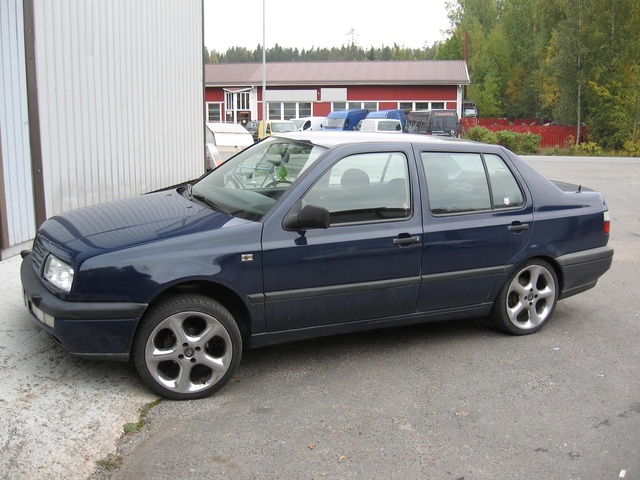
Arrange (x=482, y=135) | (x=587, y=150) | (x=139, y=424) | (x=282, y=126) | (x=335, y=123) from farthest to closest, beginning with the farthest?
(x=587, y=150), (x=335, y=123), (x=482, y=135), (x=282, y=126), (x=139, y=424)

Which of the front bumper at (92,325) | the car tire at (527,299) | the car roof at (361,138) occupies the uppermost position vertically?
the car roof at (361,138)

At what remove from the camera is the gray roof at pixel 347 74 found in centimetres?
5116

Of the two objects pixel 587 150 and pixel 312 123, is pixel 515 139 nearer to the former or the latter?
pixel 587 150

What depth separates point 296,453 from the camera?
3754 millimetres

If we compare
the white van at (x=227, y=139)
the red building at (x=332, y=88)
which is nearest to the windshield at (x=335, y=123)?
the red building at (x=332, y=88)

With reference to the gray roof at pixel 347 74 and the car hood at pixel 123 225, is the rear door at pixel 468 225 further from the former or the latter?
the gray roof at pixel 347 74

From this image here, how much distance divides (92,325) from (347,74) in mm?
50916

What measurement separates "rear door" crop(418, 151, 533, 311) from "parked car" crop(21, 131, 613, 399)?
0.04 ft

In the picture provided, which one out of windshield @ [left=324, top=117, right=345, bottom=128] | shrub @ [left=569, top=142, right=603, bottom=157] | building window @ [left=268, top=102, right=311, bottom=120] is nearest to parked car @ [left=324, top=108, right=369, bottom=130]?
windshield @ [left=324, top=117, right=345, bottom=128]

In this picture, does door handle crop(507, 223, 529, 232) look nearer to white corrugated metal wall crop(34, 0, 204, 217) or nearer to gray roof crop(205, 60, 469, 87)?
white corrugated metal wall crop(34, 0, 204, 217)

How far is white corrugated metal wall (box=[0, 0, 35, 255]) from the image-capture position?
7020mm

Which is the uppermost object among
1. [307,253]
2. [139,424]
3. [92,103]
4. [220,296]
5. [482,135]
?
[92,103]

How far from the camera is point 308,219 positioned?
4484 millimetres

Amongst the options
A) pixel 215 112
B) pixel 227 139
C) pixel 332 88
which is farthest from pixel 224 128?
pixel 215 112
